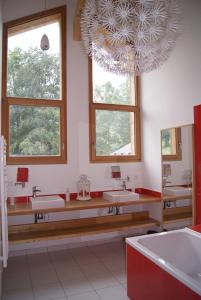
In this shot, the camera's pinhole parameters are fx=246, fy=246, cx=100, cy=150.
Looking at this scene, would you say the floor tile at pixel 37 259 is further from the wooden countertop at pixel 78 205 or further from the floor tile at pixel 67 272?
the wooden countertop at pixel 78 205

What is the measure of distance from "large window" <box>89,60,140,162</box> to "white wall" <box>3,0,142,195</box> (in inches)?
5.4

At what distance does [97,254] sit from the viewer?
3623mm

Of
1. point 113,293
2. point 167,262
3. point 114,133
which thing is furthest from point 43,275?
point 114,133

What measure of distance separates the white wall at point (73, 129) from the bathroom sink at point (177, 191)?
95cm

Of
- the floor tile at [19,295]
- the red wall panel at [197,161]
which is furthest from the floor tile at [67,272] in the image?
the red wall panel at [197,161]

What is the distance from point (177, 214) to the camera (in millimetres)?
3543

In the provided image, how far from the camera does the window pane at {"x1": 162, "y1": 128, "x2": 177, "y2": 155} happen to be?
3561 mm

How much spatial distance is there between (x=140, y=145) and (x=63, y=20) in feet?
8.21

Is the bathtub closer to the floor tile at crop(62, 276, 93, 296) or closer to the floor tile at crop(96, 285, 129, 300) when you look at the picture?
the floor tile at crop(96, 285, 129, 300)

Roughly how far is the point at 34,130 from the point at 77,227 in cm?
167

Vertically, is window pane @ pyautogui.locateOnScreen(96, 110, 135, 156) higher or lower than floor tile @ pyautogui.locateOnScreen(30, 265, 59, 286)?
higher

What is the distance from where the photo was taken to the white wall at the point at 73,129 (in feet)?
12.6

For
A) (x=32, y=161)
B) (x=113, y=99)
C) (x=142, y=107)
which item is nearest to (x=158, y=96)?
(x=142, y=107)

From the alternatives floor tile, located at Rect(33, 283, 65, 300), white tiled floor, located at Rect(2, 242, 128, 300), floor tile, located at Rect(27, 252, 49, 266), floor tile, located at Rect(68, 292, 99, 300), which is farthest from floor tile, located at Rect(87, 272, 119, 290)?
floor tile, located at Rect(27, 252, 49, 266)
